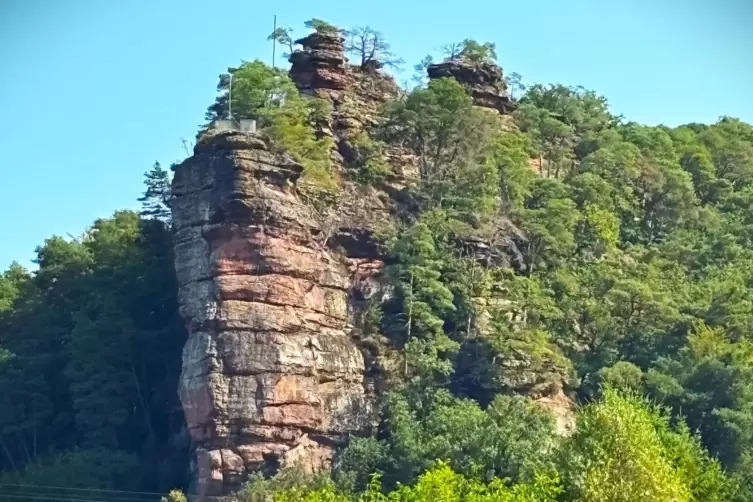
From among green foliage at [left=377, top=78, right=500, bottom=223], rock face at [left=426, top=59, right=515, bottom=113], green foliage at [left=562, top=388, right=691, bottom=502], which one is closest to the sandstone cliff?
green foliage at [left=377, top=78, right=500, bottom=223]

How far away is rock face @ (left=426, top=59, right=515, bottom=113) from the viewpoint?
65750 mm

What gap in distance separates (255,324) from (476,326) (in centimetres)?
793

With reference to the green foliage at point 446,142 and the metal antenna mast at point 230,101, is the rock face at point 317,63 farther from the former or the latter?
the metal antenna mast at point 230,101

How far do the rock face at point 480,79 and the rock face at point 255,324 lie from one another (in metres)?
13.7

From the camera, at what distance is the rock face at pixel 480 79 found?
65.8 meters

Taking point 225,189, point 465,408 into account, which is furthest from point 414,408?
point 225,189

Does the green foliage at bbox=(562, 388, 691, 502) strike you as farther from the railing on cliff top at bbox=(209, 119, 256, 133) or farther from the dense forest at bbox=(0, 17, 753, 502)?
the railing on cliff top at bbox=(209, 119, 256, 133)

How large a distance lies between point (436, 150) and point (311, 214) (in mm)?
7911

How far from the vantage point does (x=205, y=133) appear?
54.7 metres

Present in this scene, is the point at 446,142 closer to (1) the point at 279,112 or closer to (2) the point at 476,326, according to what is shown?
(1) the point at 279,112

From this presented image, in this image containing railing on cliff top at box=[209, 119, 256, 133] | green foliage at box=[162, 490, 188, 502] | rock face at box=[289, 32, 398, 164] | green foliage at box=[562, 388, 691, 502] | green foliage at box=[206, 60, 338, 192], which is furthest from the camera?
rock face at box=[289, 32, 398, 164]

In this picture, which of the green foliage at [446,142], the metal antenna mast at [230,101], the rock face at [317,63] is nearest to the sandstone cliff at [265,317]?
the metal antenna mast at [230,101]

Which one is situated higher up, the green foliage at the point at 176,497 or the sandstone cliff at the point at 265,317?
the sandstone cliff at the point at 265,317

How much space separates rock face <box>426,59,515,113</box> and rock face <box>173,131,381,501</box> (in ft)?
45.1
